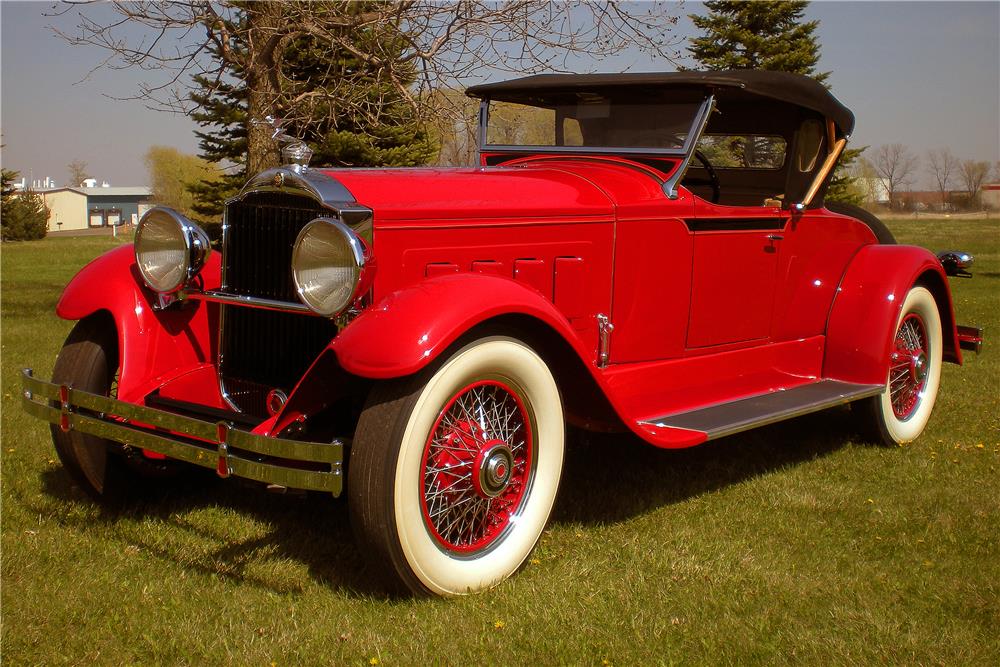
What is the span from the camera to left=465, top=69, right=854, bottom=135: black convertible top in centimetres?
442

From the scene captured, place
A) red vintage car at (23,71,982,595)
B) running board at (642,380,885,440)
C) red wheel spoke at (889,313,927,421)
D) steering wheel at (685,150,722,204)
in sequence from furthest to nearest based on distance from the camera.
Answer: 1. red wheel spoke at (889,313,927,421)
2. steering wheel at (685,150,722,204)
3. running board at (642,380,885,440)
4. red vintage car at (23,71,982,595)

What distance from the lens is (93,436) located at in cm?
379

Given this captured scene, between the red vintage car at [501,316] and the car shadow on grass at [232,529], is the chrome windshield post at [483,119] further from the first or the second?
the car shadow on grass at [232,529]

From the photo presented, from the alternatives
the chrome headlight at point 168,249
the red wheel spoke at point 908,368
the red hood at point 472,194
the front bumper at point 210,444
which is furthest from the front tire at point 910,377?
the chrome headlight at point 168,249

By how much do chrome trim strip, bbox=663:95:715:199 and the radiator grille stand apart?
5.35ft

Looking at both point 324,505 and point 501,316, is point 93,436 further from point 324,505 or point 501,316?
point 501,316

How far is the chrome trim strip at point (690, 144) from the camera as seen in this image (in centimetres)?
428

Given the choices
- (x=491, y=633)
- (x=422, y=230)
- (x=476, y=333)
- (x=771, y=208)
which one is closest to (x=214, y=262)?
(x=422, y=230)

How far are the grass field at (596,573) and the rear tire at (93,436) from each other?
0.58 ft

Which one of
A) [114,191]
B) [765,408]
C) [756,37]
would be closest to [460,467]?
[765,408]

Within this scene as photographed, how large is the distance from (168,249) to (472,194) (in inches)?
48.8

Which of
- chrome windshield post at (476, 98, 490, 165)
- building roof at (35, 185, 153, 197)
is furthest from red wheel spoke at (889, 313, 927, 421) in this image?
building roof at (35, 185, 153, 197)

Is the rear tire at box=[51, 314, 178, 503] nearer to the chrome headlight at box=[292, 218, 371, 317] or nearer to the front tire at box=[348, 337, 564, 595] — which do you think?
the chrome headlight at box=[292, 218, 371, 317]

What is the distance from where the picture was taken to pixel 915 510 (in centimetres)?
426
